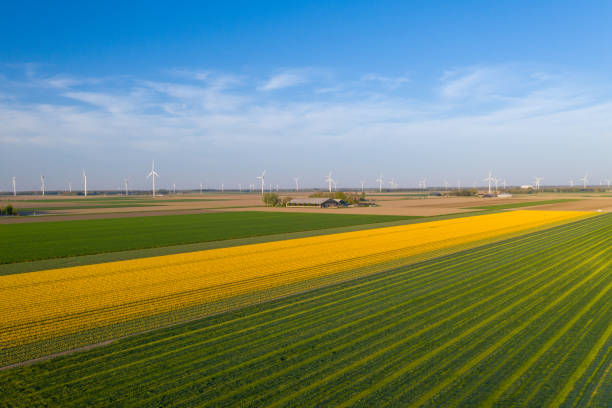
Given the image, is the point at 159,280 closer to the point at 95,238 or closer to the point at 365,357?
the point at 365,357

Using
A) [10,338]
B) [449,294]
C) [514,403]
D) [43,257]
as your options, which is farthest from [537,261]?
[43,257]

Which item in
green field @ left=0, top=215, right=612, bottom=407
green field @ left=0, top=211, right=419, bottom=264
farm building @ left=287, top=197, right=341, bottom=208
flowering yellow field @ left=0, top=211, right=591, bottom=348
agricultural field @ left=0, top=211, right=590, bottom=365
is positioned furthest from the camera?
farm building @ left=287, top=197, right=341, bottom=208

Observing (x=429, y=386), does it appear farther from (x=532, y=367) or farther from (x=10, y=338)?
(x=10, y=338)

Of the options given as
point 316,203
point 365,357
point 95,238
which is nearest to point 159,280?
point 365,357

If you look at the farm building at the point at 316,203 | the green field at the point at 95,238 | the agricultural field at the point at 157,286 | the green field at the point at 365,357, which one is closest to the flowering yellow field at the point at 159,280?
the agricultural field at the point at 157,286

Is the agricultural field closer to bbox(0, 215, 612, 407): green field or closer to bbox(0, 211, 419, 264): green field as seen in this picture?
bbox(0, 215, 612, 407): green field

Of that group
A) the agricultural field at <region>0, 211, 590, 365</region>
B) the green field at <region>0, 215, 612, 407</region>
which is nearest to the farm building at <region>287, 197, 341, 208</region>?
the agricultural field at <region>0, 211, 590, 365</region>
